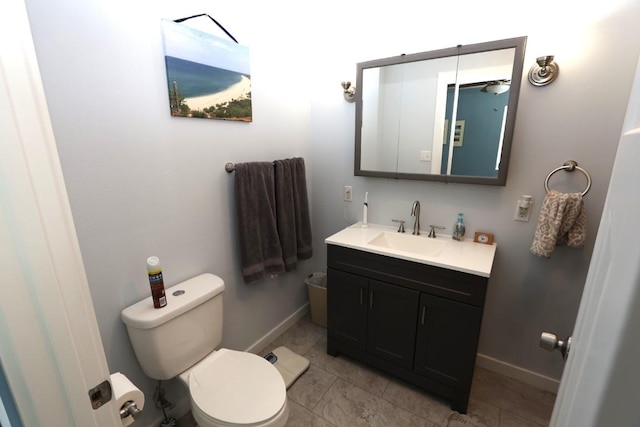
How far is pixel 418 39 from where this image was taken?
1687 mm

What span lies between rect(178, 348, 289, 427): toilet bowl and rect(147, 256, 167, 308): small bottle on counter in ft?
1.23

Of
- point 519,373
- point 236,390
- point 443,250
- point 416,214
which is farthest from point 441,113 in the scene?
point 236,390

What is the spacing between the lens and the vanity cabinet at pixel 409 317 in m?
1.44

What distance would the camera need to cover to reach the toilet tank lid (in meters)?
1.18

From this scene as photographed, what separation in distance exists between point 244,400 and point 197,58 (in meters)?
1.53

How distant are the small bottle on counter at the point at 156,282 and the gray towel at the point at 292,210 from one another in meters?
0.81

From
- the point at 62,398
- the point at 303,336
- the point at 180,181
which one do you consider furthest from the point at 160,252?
the point at 303,336

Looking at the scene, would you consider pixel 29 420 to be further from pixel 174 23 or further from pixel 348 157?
pixel 348 157

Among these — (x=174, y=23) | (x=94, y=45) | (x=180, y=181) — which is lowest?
(x=180, y=181)

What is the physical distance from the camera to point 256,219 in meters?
1.72

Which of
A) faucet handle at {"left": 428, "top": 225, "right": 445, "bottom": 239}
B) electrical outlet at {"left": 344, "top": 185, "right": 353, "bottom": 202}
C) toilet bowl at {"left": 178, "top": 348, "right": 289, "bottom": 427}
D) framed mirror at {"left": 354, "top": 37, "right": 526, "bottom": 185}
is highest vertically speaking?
framed mirror at {"left": 354, "top": 37, "right": 526, "bottom": 185}

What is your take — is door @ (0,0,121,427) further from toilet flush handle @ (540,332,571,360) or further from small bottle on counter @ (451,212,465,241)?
small bottle on counter @ (451,212,465,241)

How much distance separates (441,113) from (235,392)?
5.86 feet

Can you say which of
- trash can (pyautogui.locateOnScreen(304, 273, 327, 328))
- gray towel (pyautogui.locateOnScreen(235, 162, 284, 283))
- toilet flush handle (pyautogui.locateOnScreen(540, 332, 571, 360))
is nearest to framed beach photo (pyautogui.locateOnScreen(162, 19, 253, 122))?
gray towel (pyautogui.locateOnScreen(235, 162, 284, 283))
